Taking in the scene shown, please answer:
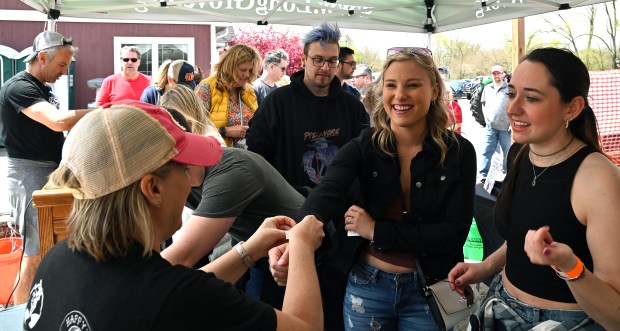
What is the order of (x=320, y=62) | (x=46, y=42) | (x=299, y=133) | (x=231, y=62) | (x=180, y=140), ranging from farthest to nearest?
(x=231, y=62)
(x=46, y=42)
(x=320, y=62)
(x=299, y=133)
(x=180, y=140)

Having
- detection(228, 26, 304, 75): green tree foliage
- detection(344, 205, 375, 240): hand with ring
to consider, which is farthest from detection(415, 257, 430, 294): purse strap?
detection(228, 26, 304, 75): green tree foliage

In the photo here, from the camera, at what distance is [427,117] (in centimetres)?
226

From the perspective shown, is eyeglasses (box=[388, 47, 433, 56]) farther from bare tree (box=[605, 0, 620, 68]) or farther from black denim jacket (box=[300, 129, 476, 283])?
bare tree (box=[605, 0, 620, 68])

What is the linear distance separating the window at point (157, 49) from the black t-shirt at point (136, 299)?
17.3 m

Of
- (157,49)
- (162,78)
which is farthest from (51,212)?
(157,49)

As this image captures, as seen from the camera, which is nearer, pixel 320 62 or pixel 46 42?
pixel 320 62

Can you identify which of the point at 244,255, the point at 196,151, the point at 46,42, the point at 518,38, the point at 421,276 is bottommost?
the point at 421,276

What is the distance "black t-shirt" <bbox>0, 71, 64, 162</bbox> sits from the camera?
162 inches

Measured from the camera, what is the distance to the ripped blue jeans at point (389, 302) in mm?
2119

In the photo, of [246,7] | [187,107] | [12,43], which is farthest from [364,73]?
[12,43]

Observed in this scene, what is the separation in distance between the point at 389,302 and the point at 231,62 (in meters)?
2.96

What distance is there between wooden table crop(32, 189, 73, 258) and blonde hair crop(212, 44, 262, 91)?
2.34 meters

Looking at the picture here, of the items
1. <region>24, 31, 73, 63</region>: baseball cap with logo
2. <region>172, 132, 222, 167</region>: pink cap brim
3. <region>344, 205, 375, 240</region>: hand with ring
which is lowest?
<region>344, 205, 375, 240</region>: hand with ring

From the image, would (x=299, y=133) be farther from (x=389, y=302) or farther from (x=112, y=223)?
(x=112, y=223)
